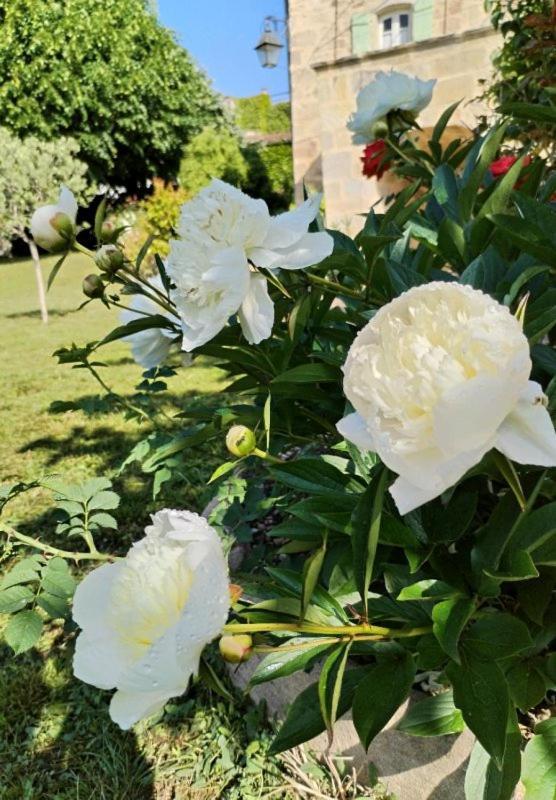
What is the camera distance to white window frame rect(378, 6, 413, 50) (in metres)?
7.35

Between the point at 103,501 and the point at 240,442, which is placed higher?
the point at 240,442

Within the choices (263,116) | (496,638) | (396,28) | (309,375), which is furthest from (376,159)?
(263,116)

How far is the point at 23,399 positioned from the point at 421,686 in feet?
12.1

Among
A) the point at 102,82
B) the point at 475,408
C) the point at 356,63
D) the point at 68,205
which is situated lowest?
the point at 475,408

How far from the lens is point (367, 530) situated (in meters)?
0.57

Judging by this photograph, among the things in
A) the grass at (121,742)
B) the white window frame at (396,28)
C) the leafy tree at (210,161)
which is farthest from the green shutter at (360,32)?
the grass at (121,742)

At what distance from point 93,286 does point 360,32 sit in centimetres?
796

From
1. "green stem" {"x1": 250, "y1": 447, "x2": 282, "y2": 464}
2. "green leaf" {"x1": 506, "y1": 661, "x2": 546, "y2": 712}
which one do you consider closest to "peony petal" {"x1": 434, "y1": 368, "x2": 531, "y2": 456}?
"green stem" {"x1": 250, "y1": 447, "x2": 282, "y2": 464}

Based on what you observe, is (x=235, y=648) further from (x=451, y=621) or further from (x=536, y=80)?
(x=536, y=80)

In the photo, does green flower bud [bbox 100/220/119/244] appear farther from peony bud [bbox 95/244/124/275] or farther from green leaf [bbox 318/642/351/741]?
green leaf [bbox 318/642/351/741]

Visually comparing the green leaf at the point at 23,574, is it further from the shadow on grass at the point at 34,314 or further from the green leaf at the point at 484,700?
the shadow on grass at the point at 34,314

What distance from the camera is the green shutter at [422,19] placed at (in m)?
7.01

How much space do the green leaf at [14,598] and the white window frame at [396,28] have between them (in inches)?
314

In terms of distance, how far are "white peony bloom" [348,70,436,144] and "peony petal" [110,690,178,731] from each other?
0.99 meters
